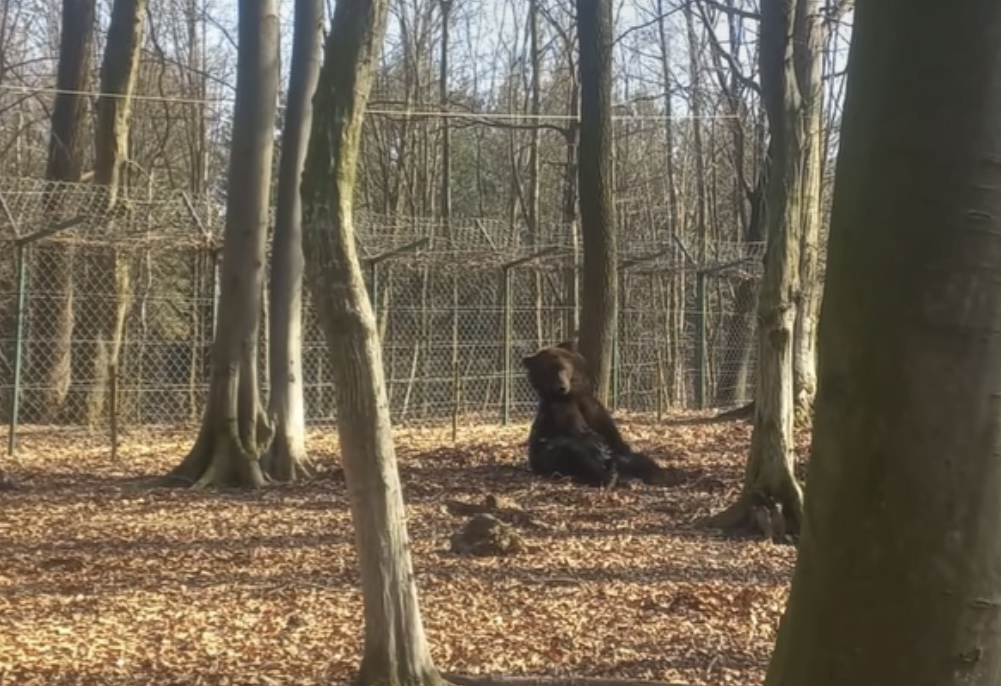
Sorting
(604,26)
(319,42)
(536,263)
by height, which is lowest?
(536,263)

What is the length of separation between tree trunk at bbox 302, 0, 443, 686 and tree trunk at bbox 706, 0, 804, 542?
Result: 4728 mm

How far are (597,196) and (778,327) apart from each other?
9214 millimetres

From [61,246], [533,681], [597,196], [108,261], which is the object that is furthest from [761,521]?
[108,261]

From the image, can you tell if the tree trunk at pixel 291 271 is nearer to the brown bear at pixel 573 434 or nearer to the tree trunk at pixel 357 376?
the brown bear at pixel 573 434

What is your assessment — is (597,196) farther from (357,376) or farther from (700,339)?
(357,376)

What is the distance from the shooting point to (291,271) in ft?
42.4

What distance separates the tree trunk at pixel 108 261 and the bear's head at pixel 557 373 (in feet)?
20.2

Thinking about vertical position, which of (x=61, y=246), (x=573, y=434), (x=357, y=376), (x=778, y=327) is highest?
(x=61, y=246)

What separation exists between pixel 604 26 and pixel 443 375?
602 cm

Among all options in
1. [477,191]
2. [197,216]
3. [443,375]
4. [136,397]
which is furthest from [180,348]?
[477,191]

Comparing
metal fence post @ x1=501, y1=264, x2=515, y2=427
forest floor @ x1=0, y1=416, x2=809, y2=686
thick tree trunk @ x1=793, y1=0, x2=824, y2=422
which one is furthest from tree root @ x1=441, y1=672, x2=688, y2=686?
metal fence post @ x1=501, y1=264, x2=515, y2=427

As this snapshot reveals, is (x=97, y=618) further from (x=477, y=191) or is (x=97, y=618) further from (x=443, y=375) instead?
(x=477, y=191)

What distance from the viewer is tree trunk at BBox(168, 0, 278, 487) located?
482 inches

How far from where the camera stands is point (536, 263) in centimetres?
1942
